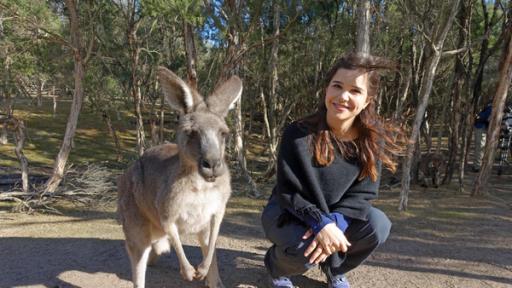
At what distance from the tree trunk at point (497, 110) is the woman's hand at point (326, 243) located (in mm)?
4464

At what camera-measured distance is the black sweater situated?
8.11 ft

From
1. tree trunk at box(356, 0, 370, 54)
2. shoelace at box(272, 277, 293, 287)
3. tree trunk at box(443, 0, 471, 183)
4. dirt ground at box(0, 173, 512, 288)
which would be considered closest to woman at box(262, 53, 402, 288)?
shoelace at box(272, 277, 293, 287)

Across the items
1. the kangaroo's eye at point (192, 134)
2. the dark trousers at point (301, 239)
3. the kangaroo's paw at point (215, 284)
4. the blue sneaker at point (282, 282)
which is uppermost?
the kangaroo's eye at point (192, 134)

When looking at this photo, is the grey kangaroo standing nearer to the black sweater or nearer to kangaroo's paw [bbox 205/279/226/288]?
kangaroo's paw [bbox 205/279/226/288]

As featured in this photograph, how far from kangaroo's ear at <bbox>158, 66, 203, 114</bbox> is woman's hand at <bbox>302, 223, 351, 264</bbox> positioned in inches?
43.9

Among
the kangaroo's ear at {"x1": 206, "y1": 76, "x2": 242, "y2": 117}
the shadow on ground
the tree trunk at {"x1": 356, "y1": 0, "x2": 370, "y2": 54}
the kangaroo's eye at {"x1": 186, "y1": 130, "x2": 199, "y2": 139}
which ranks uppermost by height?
the tree trunk at {"x1": 356, "y1": 0, "x2": 370, "y2": 54}

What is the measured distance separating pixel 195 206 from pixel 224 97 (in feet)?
2.41

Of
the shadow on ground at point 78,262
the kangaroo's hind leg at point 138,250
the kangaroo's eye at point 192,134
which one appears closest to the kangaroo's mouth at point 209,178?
the kangaroo's eye at point 192,134

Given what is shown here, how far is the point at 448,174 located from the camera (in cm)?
701

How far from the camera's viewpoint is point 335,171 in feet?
8.25

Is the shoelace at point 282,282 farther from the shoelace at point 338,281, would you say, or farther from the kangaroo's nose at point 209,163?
the kangaroo's nose at point 209,163

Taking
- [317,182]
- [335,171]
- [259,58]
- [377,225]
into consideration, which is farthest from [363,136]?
[259,58]

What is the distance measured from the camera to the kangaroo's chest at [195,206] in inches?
98.8

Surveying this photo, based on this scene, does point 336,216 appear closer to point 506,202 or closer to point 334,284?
point 334,284
